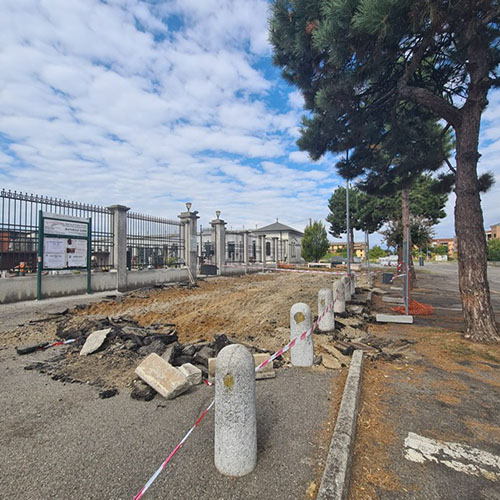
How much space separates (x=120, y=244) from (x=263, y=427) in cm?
1074

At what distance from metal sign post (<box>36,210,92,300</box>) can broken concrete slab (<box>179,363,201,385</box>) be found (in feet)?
26.1

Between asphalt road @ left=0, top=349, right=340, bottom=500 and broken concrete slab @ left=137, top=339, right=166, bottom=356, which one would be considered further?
broken concrete slab @ left=137, top=339, right=166, bottom=356

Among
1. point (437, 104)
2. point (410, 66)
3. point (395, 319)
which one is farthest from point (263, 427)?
point (410, 66)

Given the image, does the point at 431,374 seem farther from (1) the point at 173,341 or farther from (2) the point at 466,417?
(1) the point at 173,341

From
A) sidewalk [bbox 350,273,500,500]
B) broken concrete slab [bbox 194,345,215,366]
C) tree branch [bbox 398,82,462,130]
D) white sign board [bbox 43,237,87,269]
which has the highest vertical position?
tree branch [bbox 398,82,462,130]

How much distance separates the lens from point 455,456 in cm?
253

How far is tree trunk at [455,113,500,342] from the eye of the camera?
5.66 meters

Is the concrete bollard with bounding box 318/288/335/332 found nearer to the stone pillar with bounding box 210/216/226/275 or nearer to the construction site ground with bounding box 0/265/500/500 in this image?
the construction site ground with bounding box 0/265/500/500

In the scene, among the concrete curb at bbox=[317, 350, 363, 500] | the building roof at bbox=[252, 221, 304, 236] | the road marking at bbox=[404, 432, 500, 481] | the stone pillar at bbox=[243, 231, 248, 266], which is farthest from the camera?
the building roof at bbox=[252, 221, 304, 236]

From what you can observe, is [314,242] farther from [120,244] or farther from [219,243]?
[120,244]

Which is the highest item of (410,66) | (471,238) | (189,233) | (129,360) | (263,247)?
(410,66)

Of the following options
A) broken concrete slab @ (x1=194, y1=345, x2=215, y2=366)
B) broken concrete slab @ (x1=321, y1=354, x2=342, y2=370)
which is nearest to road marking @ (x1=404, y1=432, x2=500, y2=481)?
broken concrete slab @ (x1=321, y1=354, x2=342, y2=370)

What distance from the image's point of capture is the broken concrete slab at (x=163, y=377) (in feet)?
11.1

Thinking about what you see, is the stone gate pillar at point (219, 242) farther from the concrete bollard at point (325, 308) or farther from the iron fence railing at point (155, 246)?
the concrete bollard at point (325, 308)
